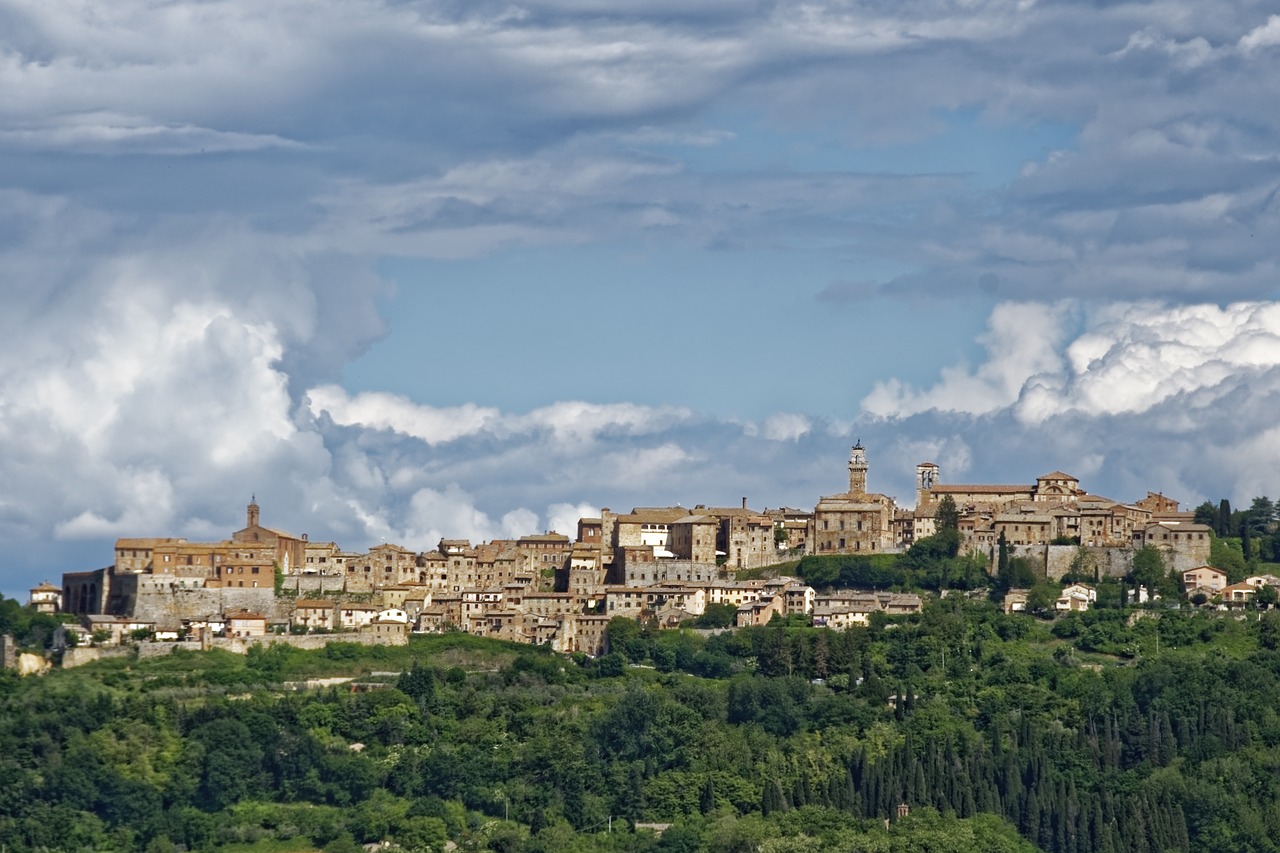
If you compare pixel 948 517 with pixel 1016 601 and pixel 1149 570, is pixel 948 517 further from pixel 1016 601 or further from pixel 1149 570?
pixel 1149 570

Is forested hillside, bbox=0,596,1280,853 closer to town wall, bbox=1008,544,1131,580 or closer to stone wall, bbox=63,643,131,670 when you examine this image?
stone wall, bbox=63,643,131,670

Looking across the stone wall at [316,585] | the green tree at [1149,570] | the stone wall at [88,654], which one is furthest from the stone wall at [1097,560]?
the stone wall at [88,654]

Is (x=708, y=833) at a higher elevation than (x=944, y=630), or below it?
below

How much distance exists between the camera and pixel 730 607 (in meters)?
130

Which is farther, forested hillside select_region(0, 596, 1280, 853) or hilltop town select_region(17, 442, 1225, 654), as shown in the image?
hilltop town select_region(17, 442, 1225, 654)

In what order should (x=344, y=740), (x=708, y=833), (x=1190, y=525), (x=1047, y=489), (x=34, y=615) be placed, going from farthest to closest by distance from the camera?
1. (x=1047, y=489)
2. (x=1190, y=525)
3. (x=34, y=615)
4. (x=344, y=740)
5. (x=708, y=833)

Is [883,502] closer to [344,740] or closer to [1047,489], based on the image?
[1047,489]

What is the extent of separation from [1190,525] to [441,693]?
3861 centimetres

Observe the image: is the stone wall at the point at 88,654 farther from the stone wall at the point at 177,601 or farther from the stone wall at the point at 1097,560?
the stone wall at the point at 1097,560

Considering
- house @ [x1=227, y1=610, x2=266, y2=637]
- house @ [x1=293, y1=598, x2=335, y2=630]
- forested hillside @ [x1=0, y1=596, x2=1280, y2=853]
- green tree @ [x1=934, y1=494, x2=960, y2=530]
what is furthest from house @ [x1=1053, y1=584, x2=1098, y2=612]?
house @ [x1=227, y1=610, x2=266, y2=637]

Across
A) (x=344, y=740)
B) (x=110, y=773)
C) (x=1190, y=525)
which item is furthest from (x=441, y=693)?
(x=1190, y=525)

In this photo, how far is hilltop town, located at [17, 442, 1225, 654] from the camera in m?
126

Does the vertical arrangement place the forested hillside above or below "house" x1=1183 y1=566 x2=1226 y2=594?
below

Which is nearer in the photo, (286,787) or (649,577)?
(286,787)
